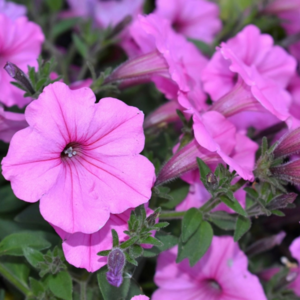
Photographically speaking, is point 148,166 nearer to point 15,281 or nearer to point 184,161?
point 184,161

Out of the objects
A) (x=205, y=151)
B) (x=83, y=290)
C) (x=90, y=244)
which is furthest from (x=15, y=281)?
(x=205, y=151)

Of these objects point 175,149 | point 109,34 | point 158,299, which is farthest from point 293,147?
point 109,34

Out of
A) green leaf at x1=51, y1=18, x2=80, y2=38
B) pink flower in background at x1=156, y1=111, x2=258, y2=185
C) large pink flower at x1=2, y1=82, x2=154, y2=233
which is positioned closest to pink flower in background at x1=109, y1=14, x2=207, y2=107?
pink flower in background at x1=156, y1=111, x2=258, y2=185

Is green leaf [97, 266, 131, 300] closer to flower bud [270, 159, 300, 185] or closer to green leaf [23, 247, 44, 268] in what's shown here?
green leaf [23, 247, 44, 268]

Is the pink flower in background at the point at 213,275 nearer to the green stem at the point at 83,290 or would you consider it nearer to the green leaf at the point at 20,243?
the green stem at the point at 83,290

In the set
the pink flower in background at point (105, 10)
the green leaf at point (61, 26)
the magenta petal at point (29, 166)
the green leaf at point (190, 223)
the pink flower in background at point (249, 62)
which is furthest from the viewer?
the pink flower in background at point (105, 10)

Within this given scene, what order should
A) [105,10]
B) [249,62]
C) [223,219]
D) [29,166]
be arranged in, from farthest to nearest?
[105,10] → [249,62] → [223,219] → [29,166]

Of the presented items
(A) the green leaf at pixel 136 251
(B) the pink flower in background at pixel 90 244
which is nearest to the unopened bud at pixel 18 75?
(B) the pink flower in background at pixel 90 244
